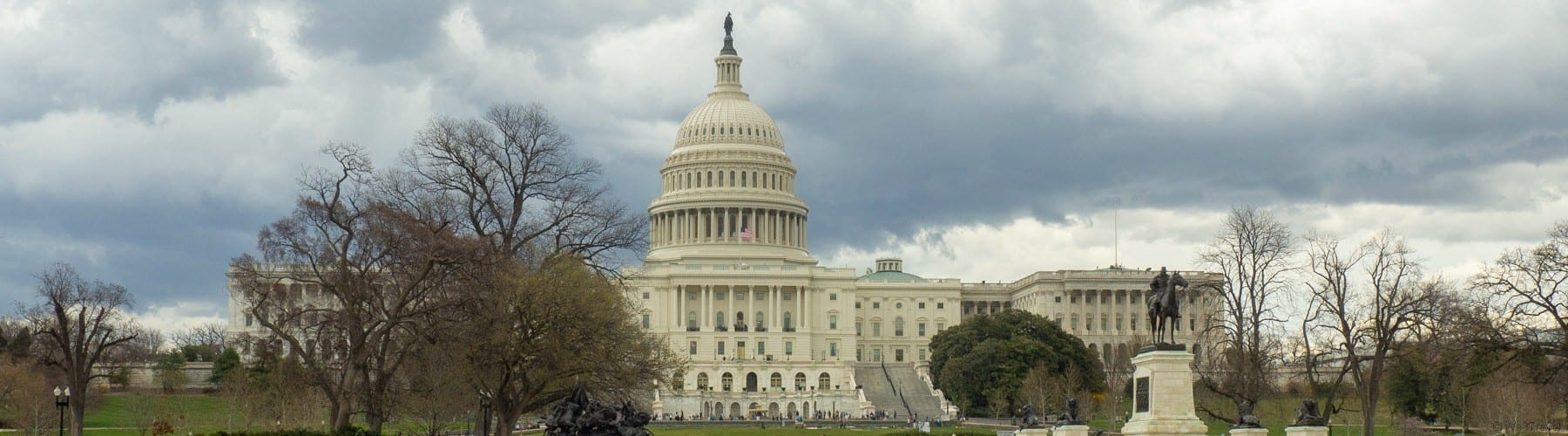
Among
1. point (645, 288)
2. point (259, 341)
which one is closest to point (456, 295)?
point (259, 341)

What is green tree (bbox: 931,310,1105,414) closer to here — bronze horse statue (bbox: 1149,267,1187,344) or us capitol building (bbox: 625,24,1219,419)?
us capitol building (bbox: 625,24,1219,419)

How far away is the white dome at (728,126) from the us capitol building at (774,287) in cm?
12

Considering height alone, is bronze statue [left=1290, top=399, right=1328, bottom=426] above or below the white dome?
below

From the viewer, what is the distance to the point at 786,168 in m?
170

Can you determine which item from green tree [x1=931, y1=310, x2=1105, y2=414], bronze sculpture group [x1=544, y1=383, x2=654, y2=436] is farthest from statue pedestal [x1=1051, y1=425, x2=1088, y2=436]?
green tree [x1=931, y1=310, x2=1105, y2=414]

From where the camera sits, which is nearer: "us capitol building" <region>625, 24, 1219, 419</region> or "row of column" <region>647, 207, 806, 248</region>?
"us capitol building" <region>625, 24, 1219, 419</region>

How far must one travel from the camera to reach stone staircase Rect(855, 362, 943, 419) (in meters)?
125

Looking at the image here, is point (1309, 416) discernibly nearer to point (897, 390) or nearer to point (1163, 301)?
point (1163, 301)

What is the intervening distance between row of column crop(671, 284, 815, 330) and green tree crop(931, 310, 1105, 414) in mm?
27825

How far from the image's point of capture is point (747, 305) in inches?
6117

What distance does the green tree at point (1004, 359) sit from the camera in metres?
115

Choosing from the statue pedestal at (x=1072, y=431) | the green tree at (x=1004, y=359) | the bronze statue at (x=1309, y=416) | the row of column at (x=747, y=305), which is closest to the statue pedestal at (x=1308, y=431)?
the bronze statue at (x=1309, y=416)

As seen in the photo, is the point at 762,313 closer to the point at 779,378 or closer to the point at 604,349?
the point at 779,378

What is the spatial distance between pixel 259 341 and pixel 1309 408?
28.9 meters
